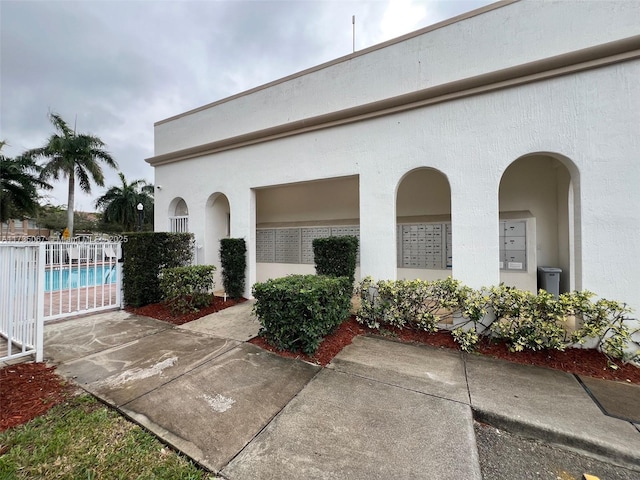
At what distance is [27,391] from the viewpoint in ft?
9.48

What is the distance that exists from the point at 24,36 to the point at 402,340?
10248 mm

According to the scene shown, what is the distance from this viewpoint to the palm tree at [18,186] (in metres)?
17.5

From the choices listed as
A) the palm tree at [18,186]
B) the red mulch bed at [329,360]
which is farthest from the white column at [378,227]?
the palm tree at [18,186]

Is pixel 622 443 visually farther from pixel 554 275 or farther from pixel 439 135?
pixel 439 135

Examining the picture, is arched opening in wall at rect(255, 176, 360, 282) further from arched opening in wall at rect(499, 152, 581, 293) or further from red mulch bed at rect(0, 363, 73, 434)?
red mulch bed at rect(0, 363, 73, 434)

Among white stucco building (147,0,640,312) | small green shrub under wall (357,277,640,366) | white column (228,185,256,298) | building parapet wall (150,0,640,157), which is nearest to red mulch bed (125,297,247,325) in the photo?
white column (228,185,256,298)

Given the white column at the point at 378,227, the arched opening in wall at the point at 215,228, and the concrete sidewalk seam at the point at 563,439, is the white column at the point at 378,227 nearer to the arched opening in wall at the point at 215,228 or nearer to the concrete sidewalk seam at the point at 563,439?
the concrete sidewalk seam at the point at 563,439

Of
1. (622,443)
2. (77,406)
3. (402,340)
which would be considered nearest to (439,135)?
(402,340)

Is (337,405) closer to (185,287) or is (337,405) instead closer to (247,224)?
(185,287)

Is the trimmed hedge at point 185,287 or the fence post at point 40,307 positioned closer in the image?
the fence post at point 40,307

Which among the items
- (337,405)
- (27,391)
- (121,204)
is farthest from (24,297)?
(121,204)

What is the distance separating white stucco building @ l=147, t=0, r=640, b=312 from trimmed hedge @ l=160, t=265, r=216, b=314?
1.30 meters

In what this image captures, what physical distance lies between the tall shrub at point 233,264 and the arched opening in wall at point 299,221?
1758 mm

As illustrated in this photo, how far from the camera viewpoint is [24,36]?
5.43m
